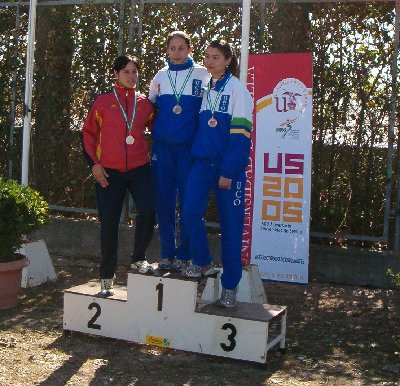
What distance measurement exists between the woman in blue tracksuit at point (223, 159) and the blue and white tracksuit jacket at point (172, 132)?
0.46ft

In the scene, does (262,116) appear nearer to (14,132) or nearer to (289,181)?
(289,181)

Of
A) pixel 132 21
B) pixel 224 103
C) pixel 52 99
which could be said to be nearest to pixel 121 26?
pixel 132 21

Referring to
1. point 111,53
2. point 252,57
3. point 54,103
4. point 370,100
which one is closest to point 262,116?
point 252,57

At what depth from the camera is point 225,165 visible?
544 centimetres

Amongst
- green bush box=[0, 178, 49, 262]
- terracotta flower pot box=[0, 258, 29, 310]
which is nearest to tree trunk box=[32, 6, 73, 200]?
green bush box=[0, 178, 49, 262]

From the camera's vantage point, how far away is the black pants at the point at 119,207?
598cm

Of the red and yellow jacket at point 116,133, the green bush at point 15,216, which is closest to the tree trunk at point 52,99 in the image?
the green bush at point 15,216

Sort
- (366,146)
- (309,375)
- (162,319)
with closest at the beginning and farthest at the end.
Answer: (309,375)
(162,319)
(366,146)

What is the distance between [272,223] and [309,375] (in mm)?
2429

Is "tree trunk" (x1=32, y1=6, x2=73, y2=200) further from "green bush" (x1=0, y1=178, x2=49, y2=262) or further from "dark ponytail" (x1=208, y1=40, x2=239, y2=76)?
"dark ponytail" (x1=208, y1=40, x2=239, y2=76)

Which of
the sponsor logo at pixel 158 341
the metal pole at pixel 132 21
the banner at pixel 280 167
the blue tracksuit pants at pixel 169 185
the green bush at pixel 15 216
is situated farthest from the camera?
the metal pole at pixel 132 21

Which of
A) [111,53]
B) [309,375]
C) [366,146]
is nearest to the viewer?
[309,375]

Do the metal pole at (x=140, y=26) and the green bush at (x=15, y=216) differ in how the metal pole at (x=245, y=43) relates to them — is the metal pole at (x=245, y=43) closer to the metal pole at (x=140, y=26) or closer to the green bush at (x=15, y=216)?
the green bush at (x=15, y=216)

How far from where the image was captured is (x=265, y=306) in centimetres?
584
